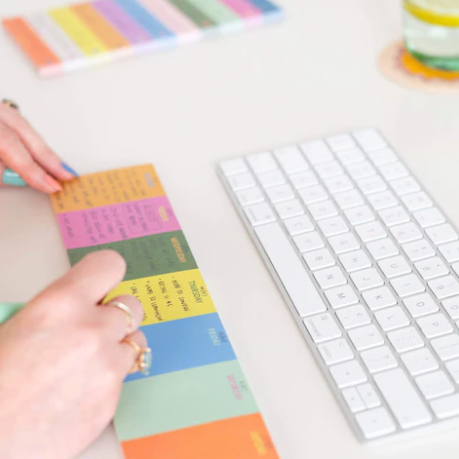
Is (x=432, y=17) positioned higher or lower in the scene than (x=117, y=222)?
higher

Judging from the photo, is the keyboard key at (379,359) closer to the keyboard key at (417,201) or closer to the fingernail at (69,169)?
the keyboard key at (417,201)

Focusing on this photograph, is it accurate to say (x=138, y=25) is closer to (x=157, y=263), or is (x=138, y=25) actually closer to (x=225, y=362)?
(x=157, y=263)

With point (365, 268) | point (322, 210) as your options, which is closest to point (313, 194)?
point (322, 210)

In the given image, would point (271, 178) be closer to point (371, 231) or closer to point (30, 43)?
point (371, 231)

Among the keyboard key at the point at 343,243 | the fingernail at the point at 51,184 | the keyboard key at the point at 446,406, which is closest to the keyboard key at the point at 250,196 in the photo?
the keyboard key at the point at 343,243

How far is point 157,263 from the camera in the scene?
0.77 m

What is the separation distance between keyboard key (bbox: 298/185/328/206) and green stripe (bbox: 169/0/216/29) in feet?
1.52

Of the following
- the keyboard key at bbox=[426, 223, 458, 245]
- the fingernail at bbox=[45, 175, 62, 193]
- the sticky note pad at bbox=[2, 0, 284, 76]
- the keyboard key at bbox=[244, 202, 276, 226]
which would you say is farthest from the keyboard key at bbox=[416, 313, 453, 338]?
the sticky note pad at bbox=[2, 0, 284, 76]

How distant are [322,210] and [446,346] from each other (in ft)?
0.74

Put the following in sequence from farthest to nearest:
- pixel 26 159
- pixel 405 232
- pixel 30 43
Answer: pixel 30 43 → pixel 26 159 → pixel 405 232

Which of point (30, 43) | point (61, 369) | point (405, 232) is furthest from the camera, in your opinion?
point (30, 43)

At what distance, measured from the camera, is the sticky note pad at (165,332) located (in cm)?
60

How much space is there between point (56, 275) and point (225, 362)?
219 millimetres

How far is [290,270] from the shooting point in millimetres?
750
